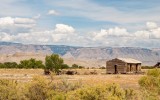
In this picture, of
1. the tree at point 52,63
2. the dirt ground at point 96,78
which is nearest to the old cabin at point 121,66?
the dirt ground at point 96,78

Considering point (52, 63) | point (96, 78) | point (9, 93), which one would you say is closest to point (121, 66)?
point (52, 63)

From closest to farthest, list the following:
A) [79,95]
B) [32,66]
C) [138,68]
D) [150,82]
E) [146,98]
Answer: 1. [79,95]
2. [146,98]
3. [150,82]
4. [138,68]
5. [32,66]

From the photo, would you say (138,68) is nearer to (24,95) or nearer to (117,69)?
(117,69)

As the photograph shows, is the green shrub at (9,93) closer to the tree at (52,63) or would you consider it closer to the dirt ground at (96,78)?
the dirt ground at (96,78)

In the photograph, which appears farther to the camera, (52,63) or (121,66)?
(121,66)

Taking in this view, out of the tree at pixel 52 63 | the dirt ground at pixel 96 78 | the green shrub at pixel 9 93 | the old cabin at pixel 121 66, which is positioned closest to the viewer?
the green shrub at pixel 9 93

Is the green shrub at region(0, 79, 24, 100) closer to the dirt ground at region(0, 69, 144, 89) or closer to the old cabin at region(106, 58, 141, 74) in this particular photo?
the dirt ground at region(0, 69, 144, 89)

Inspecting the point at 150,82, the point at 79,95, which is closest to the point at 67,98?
the point at 79,95

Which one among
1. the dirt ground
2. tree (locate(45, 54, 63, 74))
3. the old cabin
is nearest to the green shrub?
the dirt ground

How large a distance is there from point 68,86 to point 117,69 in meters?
50.4

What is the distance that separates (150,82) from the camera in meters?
27.0

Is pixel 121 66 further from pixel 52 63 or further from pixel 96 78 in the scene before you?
pixel 96 78

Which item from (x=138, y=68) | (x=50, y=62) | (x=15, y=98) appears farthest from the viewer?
(x=138, y=68)

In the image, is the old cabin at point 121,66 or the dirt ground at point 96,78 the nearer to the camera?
the dirt ground at point 96,78
